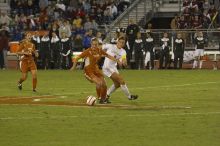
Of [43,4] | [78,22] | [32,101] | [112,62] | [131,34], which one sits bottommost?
[32,101]

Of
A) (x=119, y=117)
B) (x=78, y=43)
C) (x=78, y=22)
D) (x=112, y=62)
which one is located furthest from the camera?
(x=78, y=22)

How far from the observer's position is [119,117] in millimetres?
16766

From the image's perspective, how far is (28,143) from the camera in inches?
508

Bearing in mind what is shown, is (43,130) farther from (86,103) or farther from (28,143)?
(86,103)

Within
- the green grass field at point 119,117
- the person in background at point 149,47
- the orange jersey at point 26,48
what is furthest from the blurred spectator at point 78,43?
the orange jersey at point 26,48

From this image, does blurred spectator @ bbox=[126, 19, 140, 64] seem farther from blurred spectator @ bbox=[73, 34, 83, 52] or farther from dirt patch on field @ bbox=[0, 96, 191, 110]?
dirt patch on field @ bbox=[0, 96, 191, 110]

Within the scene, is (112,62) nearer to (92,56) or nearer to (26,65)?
(92,56)

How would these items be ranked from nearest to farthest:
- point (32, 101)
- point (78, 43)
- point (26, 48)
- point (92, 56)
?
point (92, 56)
point (32, 101)
point (26, 48)
point (78, 43)

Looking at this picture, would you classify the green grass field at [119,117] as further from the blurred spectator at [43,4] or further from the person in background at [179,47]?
the blurred spectator at [43,4]

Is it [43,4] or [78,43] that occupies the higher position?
[43,4]

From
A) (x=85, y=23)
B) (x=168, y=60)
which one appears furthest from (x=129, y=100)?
(x=85, y=23)

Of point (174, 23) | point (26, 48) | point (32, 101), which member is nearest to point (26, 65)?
point (26, 48)

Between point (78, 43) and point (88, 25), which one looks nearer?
point (78, 43)

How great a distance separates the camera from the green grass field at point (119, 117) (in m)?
13.4
